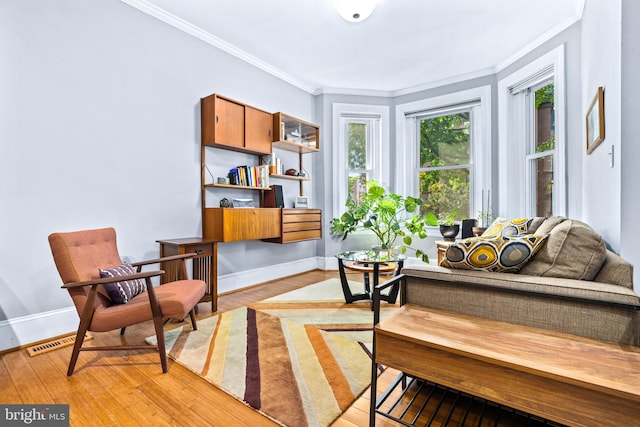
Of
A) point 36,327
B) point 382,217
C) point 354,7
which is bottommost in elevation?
point 36,327

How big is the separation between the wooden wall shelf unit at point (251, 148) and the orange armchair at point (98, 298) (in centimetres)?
115

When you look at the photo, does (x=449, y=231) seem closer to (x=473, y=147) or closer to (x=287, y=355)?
(x=473, y=147)

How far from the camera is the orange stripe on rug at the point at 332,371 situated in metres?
1.61

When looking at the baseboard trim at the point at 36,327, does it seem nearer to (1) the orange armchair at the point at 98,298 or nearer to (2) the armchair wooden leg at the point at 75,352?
(1) the orange armchair at the point at 98,298

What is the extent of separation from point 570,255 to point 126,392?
93.1 inches

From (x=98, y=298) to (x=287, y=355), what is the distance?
1278mm

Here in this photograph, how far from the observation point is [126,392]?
1669 millimetres

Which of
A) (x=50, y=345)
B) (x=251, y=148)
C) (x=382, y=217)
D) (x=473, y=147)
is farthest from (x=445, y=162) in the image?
(x=50, y=345)

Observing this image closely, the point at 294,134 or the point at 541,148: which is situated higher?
the point at 294,134

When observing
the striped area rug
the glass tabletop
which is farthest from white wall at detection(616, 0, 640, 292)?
the glass tabletop

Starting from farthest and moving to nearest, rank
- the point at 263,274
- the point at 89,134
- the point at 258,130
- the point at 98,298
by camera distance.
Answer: the point at 263,274 → the point at 258,130 → the point at 89,134 → the point at 98,298

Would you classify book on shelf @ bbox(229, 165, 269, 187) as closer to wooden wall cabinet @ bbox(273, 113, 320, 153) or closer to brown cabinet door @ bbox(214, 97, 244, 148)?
brown cabinet door @ bbox(214, 97, 244, 148)

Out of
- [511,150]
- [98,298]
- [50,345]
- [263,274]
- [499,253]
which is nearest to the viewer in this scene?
[499,253]

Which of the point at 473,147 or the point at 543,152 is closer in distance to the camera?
the point at 543,152
